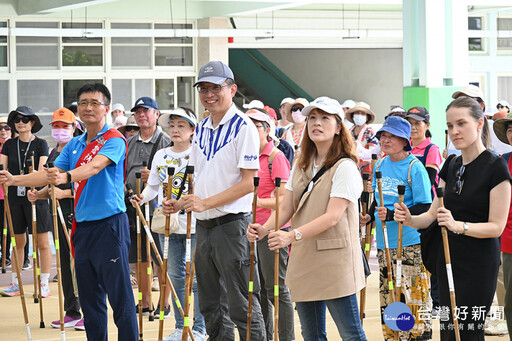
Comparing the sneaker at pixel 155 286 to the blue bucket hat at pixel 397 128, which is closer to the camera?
the blue bucket hat at pixel 397 128

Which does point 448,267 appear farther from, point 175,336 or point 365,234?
point 175,336

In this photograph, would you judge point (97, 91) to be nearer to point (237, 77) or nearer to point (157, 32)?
point (157, 32)

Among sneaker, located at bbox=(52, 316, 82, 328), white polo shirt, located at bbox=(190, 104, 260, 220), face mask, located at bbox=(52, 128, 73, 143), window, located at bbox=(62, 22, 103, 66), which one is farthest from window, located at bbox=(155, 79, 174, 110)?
white polo shirt, located at bbox=(190, 104, 260, 220)

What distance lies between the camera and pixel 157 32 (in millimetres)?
14172

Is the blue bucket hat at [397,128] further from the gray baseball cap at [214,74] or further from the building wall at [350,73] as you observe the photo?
the building wall at [350,73]

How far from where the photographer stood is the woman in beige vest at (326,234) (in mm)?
3961

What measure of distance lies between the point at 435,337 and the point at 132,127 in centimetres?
350

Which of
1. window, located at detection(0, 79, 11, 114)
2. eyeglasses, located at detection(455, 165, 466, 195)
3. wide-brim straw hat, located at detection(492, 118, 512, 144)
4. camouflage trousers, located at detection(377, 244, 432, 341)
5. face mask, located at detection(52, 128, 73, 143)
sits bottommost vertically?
camouflage trousers, located at detection(377, 244, 432, 341)

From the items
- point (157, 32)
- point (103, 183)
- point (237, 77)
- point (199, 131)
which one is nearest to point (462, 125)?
point (199, 131)

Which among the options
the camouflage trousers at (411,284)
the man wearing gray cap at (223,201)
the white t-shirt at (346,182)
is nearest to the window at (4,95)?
the camouflage trousers at (411,284)

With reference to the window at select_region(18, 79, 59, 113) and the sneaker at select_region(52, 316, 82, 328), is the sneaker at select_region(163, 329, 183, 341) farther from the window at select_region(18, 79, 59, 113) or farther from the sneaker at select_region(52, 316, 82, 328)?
the window at select_region(18, 79, 59, 113)

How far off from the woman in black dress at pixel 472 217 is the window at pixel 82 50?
13.9 metres

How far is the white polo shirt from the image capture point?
4445 millimetres

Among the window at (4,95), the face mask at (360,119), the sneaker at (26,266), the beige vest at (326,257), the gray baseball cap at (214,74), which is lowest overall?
the sneaker at (26,266)
